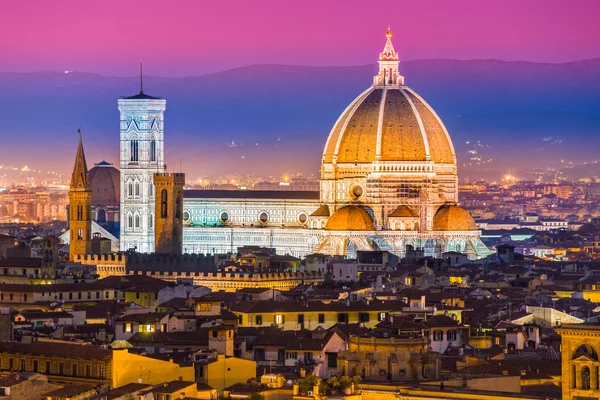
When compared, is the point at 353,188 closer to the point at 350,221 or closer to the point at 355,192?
the point at 355,192

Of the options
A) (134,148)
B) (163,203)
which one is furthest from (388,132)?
(163,203)

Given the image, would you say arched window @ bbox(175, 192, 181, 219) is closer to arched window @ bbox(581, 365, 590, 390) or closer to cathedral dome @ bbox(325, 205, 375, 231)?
cathedral dome @ bbox(325, 205, 375, 231)

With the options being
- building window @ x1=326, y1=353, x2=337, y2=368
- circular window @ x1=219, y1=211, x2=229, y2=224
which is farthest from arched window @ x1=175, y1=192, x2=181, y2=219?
building window @ x1=326, y1=353, x2=337, y2=368

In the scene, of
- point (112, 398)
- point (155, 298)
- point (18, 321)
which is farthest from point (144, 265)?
point (112, 398)

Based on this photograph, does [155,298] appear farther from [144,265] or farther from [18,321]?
[144,265]

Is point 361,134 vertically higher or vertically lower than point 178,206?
higher

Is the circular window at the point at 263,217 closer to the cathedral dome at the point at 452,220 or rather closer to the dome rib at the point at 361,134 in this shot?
the dome rib at the point at 361,134

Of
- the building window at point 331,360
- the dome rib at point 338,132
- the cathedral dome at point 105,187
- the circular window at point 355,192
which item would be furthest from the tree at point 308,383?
the cathedral dome at point 105,187
